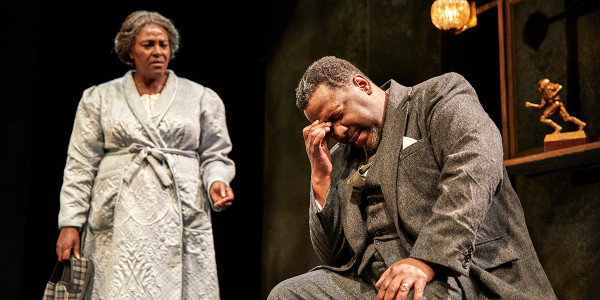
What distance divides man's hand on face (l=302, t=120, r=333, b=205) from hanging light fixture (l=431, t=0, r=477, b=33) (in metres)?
1.67

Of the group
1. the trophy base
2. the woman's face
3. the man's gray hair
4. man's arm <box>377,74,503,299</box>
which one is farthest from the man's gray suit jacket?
the woman's face

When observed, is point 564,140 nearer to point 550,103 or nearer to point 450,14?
point 550,103

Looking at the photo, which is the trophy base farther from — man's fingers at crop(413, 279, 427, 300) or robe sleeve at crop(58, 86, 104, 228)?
robe sleeve at crop(58, 86, 104, 228)

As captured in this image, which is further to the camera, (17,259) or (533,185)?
(17,259)

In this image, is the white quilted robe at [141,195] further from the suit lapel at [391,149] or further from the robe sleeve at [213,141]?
the suit lapel at [391,149]

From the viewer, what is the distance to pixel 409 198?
1.96 m

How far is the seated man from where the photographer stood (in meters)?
1.75

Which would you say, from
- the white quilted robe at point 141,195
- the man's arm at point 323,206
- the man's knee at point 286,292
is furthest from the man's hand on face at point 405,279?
the white quilted robe at point 141,195

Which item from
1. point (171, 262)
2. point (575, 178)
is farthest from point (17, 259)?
point (575, 178)

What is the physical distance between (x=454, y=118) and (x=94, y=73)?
10.5ft

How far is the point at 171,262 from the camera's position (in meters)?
3.16

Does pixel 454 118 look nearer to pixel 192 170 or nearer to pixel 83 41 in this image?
pixel 192 170

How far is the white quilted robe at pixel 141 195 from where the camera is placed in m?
3.11

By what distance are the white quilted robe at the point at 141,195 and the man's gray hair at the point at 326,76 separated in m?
1.11
